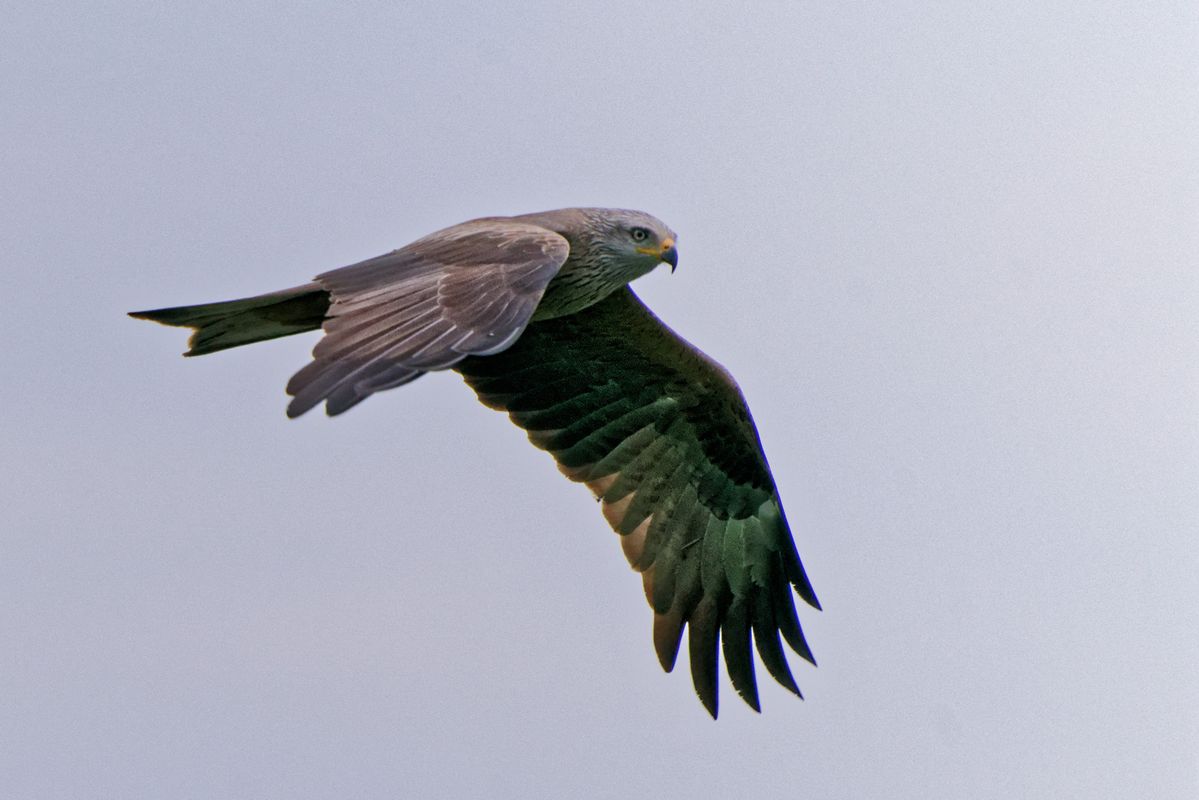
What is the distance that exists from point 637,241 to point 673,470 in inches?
80.8

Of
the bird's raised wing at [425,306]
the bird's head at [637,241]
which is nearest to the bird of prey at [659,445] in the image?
the bird's head at [637,241]

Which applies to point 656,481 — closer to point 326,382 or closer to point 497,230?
point 497,230

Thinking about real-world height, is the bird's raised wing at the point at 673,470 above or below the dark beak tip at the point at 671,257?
below

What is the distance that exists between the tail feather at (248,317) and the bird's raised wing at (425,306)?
51cm

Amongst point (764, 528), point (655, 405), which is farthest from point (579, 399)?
point (764, 528)

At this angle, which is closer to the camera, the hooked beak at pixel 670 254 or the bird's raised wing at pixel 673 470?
the hooked beak at pixel 670 254

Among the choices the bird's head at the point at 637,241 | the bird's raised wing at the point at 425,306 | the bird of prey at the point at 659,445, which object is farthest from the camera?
the bird of prey at the point at 659,445

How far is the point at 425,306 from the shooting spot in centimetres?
911

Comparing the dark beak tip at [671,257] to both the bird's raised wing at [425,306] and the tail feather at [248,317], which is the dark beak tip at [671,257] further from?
the tail feather at [248,317]

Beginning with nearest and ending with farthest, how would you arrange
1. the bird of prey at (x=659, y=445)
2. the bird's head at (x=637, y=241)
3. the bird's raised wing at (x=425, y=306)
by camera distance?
1. the bird's raised wing at (x=425, y=306)
2. the bird's head at (x=637, y=241)
3. the bird of prey at (x=659, y=445)

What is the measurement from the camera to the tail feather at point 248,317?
1015cm

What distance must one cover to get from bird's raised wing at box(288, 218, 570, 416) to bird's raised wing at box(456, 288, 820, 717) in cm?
164

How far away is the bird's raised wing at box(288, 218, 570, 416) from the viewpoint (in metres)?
8.34

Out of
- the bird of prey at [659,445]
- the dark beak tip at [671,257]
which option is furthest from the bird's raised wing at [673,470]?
the dark beak tip at [671,257]
